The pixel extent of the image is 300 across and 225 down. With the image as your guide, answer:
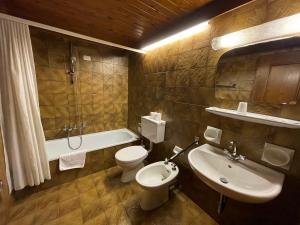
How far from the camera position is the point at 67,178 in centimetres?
198

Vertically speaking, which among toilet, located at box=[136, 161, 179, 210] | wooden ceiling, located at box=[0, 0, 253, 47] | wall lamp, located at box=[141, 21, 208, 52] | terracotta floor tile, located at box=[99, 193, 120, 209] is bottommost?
terracotta floor tile, located at box=[99, 193, 120, 209]

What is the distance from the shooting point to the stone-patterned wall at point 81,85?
6.91 feet

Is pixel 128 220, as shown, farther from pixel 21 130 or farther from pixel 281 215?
pixel 21 130

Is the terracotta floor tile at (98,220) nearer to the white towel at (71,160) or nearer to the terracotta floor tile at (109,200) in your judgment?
the terracotta floor tile at (109,200)

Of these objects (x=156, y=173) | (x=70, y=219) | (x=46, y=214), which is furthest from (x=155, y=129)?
(x=46, y=214)

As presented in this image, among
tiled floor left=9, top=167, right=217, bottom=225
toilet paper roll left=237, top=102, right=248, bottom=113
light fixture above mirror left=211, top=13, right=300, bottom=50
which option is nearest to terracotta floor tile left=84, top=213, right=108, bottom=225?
tiled floor left=9, top=167, right=217, bottom=225

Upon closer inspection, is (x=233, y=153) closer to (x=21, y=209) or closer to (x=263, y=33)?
(x=263, y=33)

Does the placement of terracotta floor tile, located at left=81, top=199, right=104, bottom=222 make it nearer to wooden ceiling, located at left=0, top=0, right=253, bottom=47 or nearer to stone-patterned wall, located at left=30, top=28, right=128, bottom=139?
stone-patterned wall, located at left=30, top=28, right=128, bottom=139

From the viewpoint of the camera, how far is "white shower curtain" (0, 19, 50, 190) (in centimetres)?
138

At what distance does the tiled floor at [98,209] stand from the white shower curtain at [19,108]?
0.95 ft

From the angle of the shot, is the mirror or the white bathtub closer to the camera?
the mirror

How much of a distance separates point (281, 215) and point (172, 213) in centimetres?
101

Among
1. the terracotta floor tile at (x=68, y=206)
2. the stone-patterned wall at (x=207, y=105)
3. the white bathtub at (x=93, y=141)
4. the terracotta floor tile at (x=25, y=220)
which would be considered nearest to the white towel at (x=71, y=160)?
the white bathtub at (x=93, y=141)

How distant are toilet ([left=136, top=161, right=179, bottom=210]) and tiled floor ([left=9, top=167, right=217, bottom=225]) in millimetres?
80
